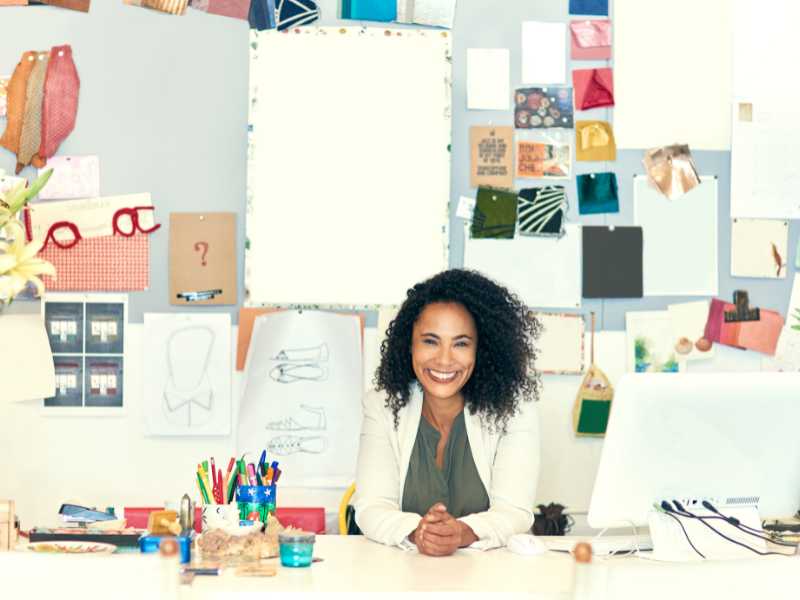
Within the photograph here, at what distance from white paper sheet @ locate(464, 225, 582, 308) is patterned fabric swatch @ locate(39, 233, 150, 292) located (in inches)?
33.0

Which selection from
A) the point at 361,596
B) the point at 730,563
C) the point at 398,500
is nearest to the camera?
the point at 730,563

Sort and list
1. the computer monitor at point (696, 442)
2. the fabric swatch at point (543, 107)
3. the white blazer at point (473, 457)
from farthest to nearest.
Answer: the fabric swatch at point (543, 107)
the white blazer at point (473, 457)
the computer monitor at point (696, 442)

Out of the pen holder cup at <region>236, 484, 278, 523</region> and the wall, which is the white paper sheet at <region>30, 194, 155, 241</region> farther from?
the pen holder cup at <region>236, 484, 278, 523</region>

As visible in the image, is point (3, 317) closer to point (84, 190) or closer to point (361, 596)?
point (84, 190)

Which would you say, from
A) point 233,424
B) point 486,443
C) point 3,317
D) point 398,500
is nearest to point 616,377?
point 486,443

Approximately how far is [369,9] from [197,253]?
77 cm

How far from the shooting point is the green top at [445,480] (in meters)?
2.27

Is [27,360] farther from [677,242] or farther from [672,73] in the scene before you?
[672,73]

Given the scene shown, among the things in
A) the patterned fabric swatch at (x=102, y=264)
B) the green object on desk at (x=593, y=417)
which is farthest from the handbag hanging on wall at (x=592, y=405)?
the patterned fabric swatch at (x=102, y=264)

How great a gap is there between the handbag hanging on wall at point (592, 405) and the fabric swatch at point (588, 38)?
82cm

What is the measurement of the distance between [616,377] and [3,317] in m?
1.56

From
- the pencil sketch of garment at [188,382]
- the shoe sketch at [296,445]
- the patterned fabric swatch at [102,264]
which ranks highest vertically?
the patterned fabric swatch at [102,264]

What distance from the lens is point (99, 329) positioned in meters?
2.72

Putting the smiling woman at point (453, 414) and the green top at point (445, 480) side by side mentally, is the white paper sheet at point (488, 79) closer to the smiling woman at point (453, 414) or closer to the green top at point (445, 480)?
the smiling woman at point (453, 414)
